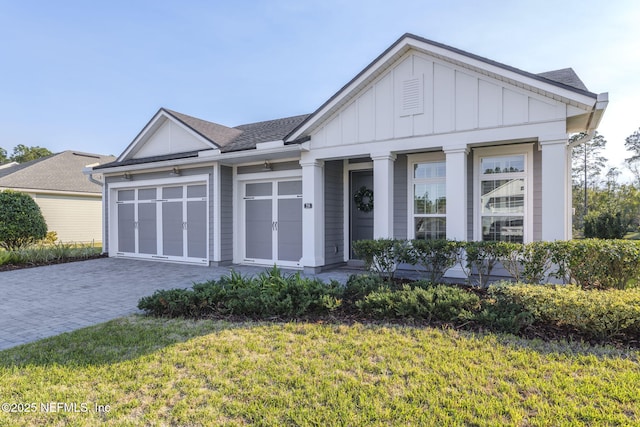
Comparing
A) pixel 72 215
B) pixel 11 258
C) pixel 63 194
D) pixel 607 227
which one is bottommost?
pixel 11 258

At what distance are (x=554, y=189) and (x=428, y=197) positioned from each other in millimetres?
2573

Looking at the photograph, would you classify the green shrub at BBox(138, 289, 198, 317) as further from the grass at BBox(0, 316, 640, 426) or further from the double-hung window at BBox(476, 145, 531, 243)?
the double-hung window at BBox(476, 145, 531, 243)

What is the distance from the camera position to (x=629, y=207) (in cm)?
2430

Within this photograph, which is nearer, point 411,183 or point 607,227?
point 411,183

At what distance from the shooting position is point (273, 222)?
31.5 ft

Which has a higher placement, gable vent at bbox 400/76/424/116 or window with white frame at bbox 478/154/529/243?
gable vent at bbox 400/76/424/116

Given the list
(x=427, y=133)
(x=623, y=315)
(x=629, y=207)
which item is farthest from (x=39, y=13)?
(x=629, y=207)

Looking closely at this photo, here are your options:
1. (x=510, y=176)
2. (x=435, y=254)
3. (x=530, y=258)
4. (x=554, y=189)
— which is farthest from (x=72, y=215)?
(x=554, y=189)

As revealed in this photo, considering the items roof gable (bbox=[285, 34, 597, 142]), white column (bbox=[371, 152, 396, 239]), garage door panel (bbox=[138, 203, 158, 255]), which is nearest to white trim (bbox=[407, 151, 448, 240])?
white column (bbox=[371, 152, 396, 239])

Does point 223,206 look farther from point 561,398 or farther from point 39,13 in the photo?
point 561,398

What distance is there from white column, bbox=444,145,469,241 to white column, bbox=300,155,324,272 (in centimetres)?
300

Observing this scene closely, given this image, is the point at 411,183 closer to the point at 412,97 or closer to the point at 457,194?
the point at 457,194

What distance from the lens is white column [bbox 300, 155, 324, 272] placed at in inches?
330

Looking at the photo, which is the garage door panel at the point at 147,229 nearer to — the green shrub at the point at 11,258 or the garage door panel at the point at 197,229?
the garage door panel at the point at 197,229
